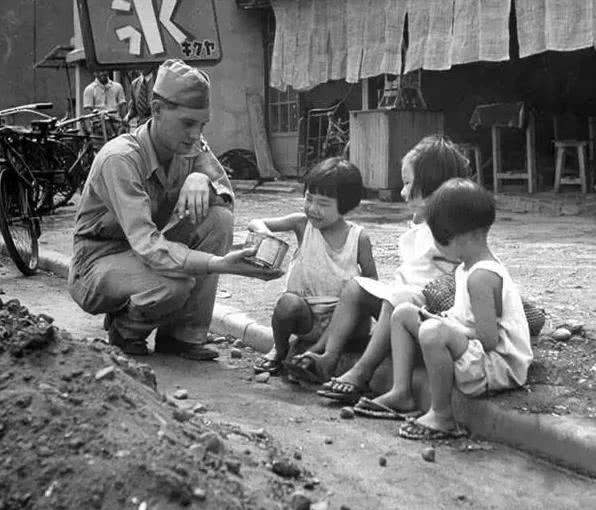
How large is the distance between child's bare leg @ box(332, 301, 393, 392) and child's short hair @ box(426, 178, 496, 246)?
0.55 meters

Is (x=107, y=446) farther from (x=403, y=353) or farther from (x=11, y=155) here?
(x=11, y=155)

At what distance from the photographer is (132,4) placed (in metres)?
7.99

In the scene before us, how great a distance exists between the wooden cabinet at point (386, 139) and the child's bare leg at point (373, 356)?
10.4 m

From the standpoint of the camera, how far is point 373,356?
4551 mm

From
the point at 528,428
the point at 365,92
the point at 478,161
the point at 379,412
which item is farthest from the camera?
the point at 365,92

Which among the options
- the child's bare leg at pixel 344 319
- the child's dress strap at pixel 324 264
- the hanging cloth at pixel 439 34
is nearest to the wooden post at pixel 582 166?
the hanging cloth at pixel 439 34

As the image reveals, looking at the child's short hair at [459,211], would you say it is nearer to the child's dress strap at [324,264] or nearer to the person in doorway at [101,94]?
the child's dress strap at [324,264]

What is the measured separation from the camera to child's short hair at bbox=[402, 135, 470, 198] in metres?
4.82

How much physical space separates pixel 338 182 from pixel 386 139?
10056 mm

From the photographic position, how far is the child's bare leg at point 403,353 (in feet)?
14.1

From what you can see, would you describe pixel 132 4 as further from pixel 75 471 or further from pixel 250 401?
pixel 75 471

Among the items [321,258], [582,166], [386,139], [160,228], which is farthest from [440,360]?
[386,139]

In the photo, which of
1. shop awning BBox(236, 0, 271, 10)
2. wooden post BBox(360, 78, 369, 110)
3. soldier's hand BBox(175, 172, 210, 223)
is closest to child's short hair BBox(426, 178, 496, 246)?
soldier's hand BBox(175, 172, 210, 223)

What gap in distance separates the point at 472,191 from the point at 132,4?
4.70 metres
